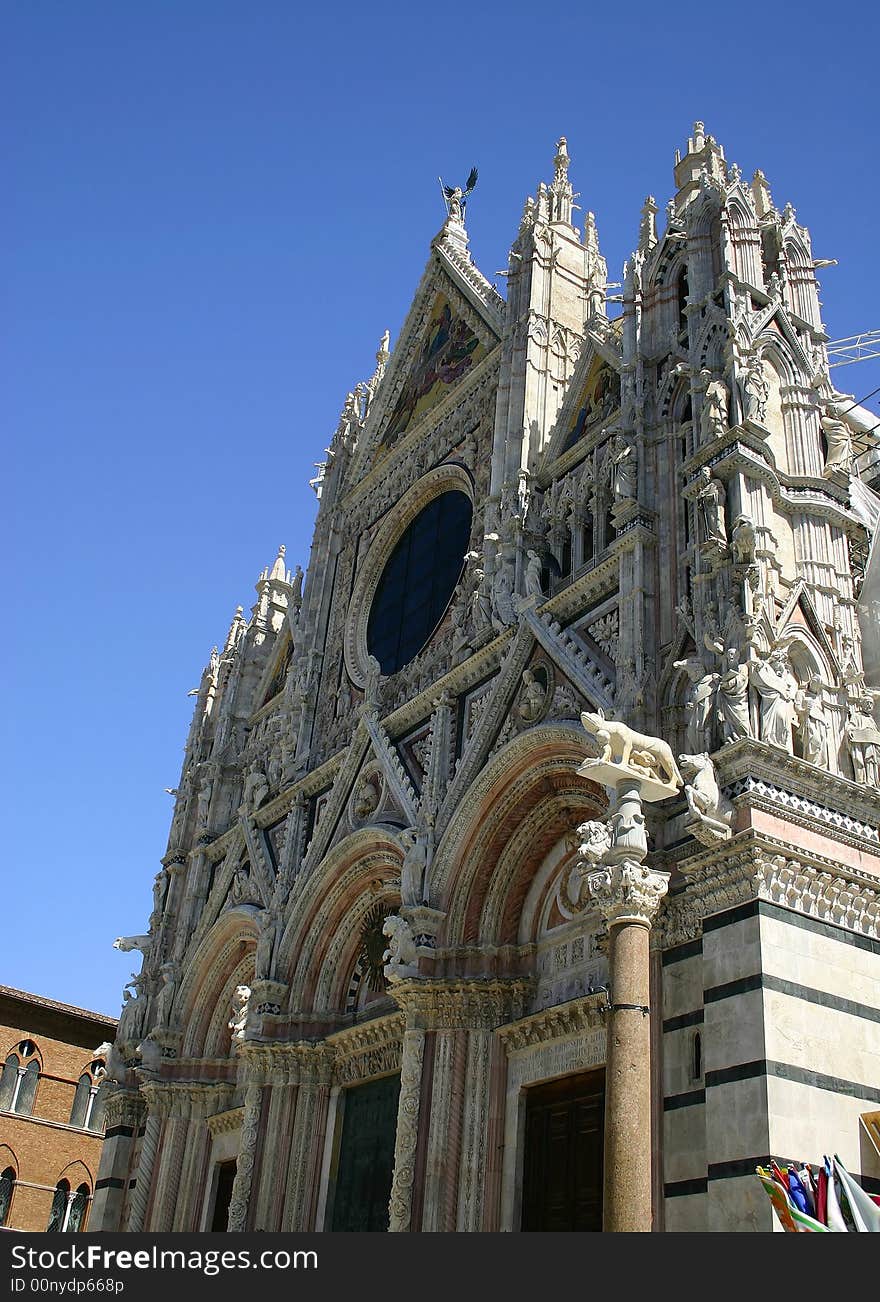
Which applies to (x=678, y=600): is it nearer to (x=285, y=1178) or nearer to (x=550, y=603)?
(x=550, y=603)

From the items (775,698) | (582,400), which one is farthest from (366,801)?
(775,698)

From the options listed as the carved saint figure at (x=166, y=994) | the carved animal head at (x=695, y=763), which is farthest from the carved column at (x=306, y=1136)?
the carved animal head at (x=695, y=763)

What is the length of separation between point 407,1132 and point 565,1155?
7.12 feet

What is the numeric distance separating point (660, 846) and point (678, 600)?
10.4ft

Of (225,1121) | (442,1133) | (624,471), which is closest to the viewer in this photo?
(442,1133)

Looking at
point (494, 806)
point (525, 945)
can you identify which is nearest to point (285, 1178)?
point (525, 945)

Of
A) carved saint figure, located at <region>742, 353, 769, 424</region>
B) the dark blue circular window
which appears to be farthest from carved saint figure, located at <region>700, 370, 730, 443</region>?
the dark blue circular window

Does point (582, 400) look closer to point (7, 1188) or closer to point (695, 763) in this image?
point (695, 763)

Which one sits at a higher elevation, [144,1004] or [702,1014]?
[144,1004]

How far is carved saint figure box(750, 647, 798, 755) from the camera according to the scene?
501 inches

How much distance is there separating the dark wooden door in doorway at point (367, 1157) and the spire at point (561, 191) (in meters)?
15.6

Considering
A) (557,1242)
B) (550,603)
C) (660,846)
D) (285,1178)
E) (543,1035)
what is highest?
(550,603)

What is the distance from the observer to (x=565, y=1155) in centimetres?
1468

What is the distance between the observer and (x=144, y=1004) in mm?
24625
